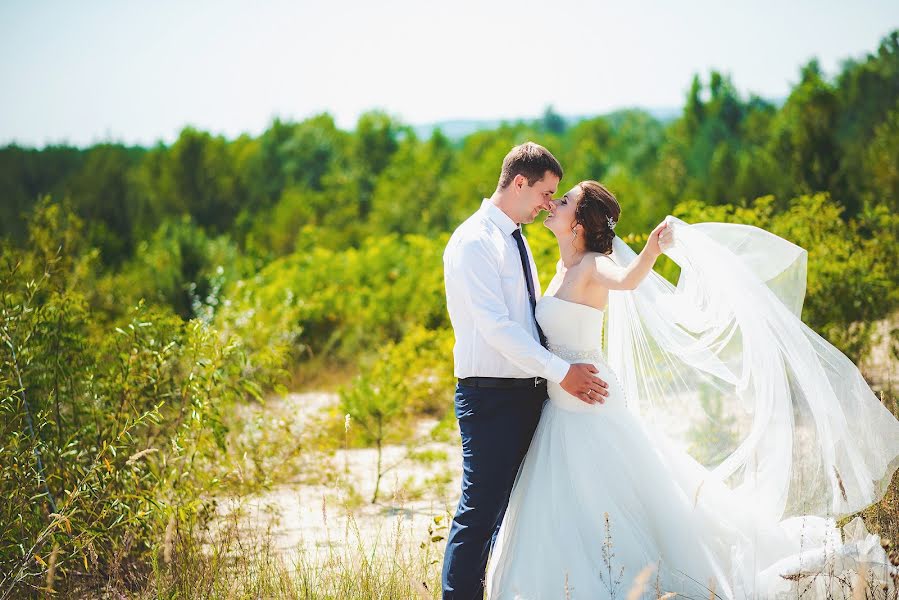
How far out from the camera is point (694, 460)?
3.83 metres

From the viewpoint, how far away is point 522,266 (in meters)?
3.67

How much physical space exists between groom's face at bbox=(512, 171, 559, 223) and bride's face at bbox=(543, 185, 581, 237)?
7.0 inches

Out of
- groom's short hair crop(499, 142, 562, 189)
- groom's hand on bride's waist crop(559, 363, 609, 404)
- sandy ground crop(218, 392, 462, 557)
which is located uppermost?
groom's short hair crop(499, 142, 562, 189)

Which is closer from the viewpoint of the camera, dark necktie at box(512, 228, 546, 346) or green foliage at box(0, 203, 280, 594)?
dark necktie at box(512, 228, 546, 346)

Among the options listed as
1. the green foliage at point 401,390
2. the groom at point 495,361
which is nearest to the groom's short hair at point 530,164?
the groom at point 495,361

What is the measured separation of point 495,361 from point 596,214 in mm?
872

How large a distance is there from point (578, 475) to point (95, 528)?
2.35 metres

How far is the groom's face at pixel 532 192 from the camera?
3596 millimetres

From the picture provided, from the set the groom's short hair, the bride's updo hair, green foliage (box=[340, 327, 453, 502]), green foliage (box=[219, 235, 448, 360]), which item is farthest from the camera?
green foliage (box=[219, 235, 448, 360])

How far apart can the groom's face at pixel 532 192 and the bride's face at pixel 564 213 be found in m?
0.18

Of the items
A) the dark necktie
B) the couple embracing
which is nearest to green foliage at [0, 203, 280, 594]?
the couple embracing

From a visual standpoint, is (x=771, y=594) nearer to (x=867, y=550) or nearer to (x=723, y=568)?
(x=723, y=568)

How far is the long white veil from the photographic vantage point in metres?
3.67

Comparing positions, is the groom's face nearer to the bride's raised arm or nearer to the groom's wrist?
the bride's raised arm
